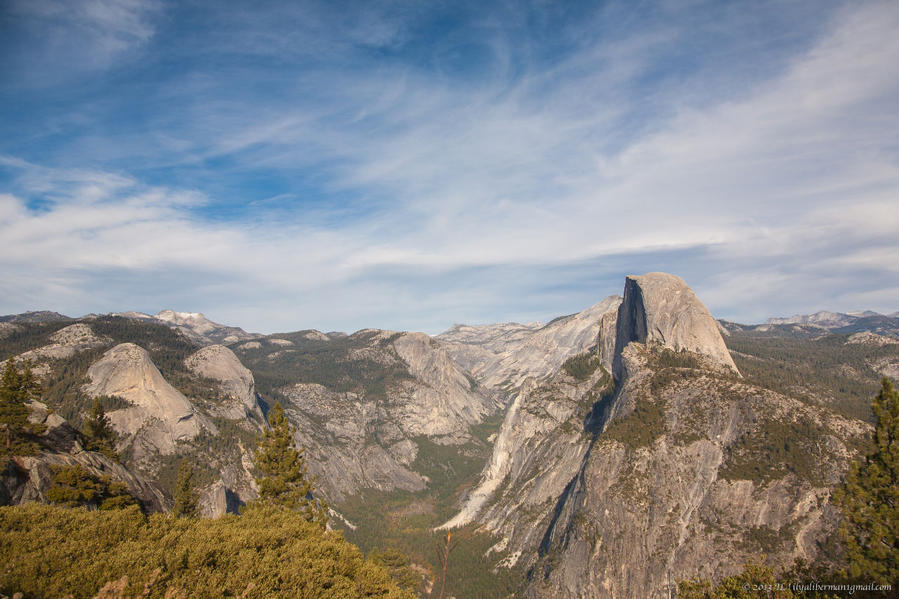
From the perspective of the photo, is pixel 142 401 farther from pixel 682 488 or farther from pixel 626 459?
pixel 682 488

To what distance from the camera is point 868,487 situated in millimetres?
30594

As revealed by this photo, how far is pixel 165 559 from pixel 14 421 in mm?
35022

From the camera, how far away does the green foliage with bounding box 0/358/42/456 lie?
39.0 m

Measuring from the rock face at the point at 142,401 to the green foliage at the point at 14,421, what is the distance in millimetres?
115719

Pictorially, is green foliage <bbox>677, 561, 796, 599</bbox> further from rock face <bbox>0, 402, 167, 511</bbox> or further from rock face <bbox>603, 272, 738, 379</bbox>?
rock face <bbox>603, 272, 738, 379</bbox>

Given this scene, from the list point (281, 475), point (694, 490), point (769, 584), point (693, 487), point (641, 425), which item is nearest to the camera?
point (769, 584)

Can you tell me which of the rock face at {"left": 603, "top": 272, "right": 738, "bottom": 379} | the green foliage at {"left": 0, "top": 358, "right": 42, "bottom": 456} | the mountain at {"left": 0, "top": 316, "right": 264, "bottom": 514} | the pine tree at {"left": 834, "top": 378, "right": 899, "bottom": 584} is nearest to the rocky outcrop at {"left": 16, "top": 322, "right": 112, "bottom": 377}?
the mountain at {"left": 0, "top": 316, "right": 264, "bottom": 514}

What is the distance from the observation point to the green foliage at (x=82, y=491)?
35.6 metres

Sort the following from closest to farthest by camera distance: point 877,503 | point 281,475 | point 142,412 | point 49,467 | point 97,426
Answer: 1. point 877,503
2. point 49,467
3. point 281,475
4. point 97,426
5. point 142,412

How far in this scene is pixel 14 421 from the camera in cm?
4075

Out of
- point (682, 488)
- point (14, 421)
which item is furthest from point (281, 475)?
point (682, 488)

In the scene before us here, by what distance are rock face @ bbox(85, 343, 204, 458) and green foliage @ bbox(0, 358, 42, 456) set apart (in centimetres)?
11572

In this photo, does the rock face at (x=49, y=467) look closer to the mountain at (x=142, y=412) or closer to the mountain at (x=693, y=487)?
the mountain at (x=142, y=412)

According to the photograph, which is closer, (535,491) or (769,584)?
(769,584)
